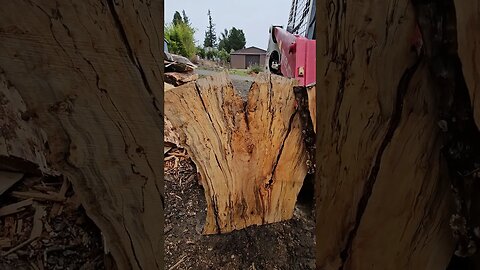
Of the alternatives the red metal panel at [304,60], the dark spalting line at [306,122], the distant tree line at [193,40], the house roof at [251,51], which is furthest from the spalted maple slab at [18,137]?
the house roof at [251,51]

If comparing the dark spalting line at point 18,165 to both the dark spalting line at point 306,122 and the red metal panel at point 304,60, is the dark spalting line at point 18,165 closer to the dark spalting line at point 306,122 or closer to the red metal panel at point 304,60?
the dark spalting line at point 306,122

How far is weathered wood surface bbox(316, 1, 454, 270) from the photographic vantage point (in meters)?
0.63

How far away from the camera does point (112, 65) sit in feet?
1.91

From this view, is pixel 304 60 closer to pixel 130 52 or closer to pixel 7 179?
pixel 130 52

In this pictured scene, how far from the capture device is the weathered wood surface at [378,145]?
629mm

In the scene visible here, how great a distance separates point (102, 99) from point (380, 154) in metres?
0.53

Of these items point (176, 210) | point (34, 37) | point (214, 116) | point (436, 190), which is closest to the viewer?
point (34, 37)

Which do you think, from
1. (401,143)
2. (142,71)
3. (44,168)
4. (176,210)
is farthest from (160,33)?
(176,210)

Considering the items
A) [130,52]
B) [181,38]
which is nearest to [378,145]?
[130,52]

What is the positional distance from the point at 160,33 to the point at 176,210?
1.48 m

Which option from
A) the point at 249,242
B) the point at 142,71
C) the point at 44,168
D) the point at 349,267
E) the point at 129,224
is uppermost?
the point at 142,71

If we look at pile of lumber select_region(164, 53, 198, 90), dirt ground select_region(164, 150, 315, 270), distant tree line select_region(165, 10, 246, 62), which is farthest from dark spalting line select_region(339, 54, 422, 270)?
distant tree line select_region(165, 10, 246, 62)

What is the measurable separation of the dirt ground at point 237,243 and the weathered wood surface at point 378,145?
3.02 feet

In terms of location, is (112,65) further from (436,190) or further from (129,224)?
(436,190)
